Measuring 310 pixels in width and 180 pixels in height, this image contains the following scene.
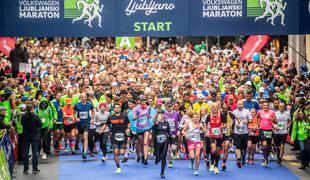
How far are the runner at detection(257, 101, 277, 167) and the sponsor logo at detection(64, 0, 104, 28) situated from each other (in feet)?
19.1

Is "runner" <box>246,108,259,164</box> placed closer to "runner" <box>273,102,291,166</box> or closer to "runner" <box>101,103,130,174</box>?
"runner" <box>273,102,291,166</box>

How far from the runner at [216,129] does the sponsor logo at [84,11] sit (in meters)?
4.28

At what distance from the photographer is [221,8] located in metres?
21.8

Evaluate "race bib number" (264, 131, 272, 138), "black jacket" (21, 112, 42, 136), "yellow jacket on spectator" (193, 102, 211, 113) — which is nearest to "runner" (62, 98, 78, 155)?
"black jacket" (21, 112, 42, 136)

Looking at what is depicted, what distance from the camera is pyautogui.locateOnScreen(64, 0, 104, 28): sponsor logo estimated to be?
21.8m

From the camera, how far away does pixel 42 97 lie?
2441 cm

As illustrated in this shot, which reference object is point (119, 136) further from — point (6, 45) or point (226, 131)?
point (6, 45)

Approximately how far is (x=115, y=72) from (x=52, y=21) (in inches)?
428

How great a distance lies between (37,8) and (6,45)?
31.1 feet

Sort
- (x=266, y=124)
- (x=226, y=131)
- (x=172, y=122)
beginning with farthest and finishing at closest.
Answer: (x=266, y=124), (x=172, y=122), (x=226, y=131)

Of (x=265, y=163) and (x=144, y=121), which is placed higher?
(x=144, y=121)

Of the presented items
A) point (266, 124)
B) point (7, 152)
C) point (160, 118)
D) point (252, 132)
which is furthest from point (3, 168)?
point (266, 124)

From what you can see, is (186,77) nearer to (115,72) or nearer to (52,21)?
(115,72)

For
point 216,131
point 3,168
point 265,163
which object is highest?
point 216,131
